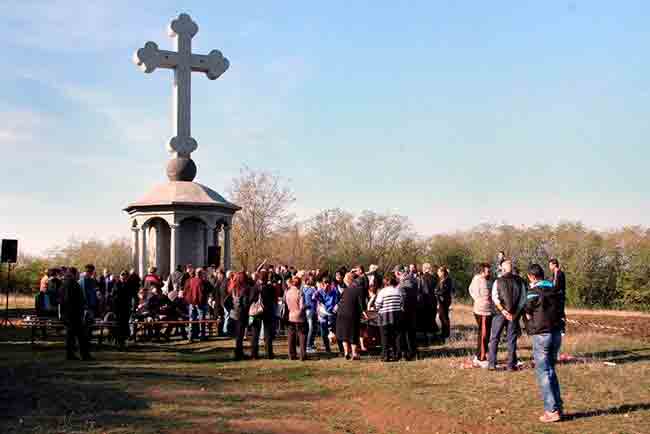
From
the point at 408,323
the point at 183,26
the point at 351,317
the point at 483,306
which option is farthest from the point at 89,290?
the point at 183,26

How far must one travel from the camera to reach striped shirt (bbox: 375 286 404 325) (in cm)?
1403

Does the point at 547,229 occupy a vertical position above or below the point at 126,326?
above

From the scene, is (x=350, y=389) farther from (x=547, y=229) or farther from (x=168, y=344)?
(x=547, y=229)

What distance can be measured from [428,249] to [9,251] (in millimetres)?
28555

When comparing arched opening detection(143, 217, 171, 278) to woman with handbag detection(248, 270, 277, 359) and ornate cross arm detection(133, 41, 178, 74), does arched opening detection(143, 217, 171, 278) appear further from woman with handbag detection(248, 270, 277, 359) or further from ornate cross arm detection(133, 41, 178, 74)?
woman with handbag detection(248, 270, 277, 359)

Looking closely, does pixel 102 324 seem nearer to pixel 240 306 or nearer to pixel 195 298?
pixel 195 298

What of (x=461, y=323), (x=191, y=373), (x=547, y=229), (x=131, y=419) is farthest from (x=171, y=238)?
(x=547, y=229)

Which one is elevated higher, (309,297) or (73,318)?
(309,297)

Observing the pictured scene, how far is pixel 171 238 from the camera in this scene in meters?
24.2

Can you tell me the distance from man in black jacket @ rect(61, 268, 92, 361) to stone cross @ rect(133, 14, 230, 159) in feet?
36.0

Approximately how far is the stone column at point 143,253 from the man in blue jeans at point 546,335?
17.3 m

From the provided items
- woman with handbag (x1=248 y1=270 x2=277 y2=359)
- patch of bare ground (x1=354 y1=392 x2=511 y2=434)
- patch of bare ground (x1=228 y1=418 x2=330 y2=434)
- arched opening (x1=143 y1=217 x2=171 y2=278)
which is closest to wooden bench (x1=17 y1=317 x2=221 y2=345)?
woman with handbag (x1=248 y1=270 x2=277 y2=359)

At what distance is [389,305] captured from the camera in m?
14.1

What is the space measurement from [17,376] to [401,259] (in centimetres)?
3584
